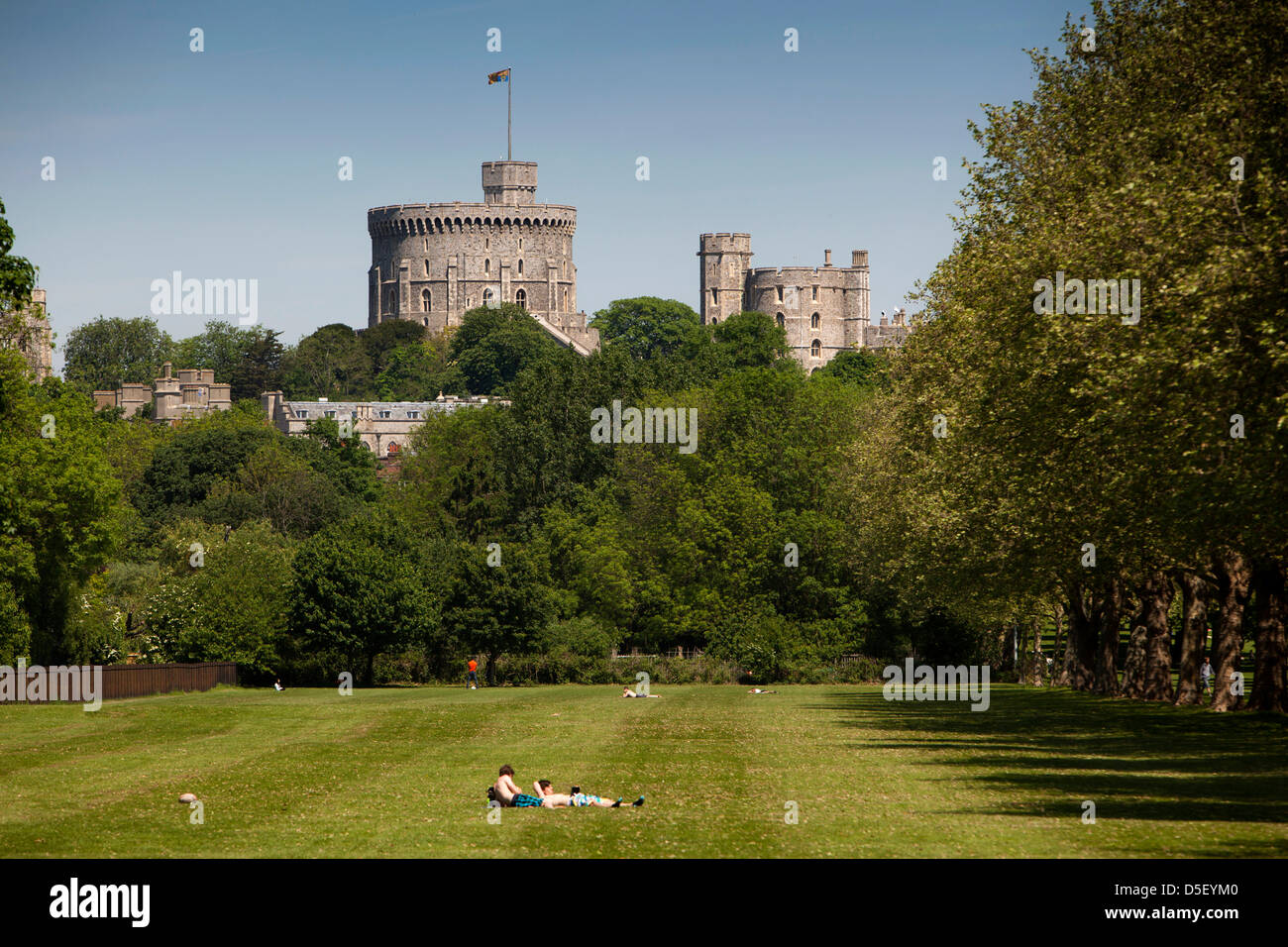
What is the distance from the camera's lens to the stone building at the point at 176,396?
180750 mm

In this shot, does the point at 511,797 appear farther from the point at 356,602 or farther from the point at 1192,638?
the point at 356,602

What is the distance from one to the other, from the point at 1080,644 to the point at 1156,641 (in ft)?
38.5

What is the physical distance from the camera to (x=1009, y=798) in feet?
76.9

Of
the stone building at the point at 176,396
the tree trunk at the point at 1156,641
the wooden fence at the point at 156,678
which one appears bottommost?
the wooden fence at the point at 156,678

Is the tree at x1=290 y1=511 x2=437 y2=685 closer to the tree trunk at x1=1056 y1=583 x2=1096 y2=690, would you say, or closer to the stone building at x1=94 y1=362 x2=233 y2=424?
the tree trunk at x1=1056 y1=583 x2=1096 y2=690

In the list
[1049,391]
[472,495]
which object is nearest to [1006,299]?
[1049,391]

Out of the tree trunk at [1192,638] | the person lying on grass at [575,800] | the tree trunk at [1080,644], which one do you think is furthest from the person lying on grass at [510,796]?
the tree trunk at [1080,644]

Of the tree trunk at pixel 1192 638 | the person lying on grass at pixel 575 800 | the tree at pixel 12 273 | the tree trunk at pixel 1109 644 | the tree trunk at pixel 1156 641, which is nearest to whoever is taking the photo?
the person lying on grass at pixel 575 800

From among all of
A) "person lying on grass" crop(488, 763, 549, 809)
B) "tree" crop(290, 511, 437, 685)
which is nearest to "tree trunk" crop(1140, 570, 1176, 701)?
"person lying on grass" crop(488, 763, 549, 809)

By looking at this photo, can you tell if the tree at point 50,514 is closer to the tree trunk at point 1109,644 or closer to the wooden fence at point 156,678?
the wooden fence at point 156,678

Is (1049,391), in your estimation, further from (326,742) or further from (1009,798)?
(326,742)

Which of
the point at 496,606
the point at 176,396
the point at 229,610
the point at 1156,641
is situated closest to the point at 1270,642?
the point at 1156,641

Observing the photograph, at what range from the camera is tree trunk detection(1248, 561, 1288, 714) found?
1566 inches

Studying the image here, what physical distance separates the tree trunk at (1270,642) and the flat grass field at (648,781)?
1.53 meters
